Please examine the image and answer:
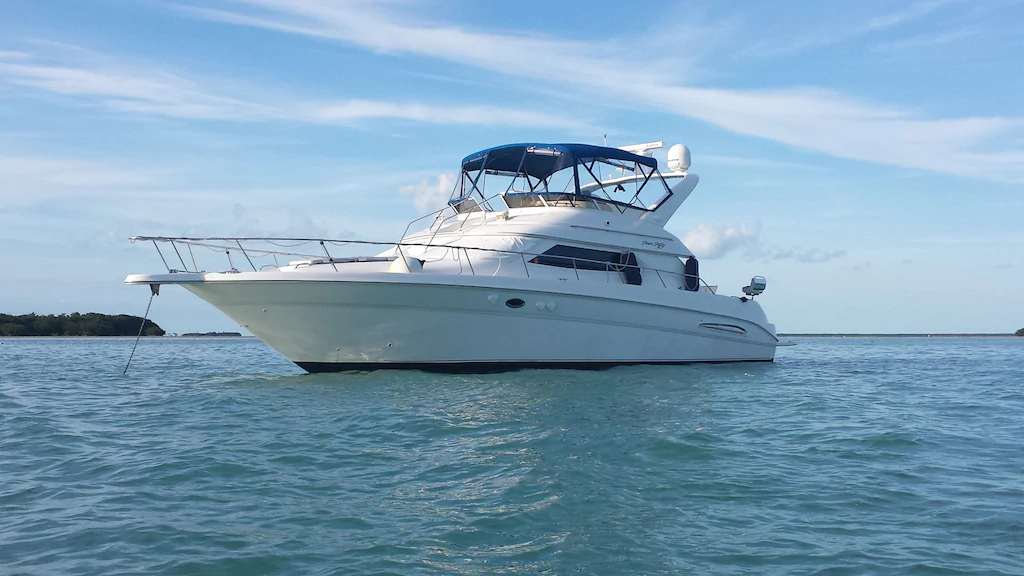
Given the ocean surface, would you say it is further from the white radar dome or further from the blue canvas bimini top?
the white radar dome

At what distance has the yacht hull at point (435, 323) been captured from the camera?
463 inches

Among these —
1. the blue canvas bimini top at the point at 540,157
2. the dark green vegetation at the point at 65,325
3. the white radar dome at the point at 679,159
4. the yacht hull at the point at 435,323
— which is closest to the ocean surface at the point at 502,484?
the yacht hull at the point at 435,323

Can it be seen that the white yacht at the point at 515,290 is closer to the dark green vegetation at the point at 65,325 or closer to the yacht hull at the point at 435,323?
the yacht hull at the point at 435,323

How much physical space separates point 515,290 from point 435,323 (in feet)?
5.16

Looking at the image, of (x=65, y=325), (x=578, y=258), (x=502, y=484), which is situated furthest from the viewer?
(x=65, y=325)

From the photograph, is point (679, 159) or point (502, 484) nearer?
point (502, 484)

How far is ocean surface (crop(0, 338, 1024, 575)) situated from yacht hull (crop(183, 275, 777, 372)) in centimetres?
169

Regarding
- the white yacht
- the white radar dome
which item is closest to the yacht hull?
the white yacht

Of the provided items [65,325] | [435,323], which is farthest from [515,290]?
[65,325]

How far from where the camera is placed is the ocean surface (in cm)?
412

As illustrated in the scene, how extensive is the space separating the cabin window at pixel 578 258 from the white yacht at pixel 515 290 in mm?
29

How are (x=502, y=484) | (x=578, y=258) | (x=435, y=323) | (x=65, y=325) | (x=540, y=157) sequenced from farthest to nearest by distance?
1. (x=65, y=325)
2. (x=540, y=157)
3. (x=578, y=258)
4. (x=435, y=323)
5. (x=502, y=484)

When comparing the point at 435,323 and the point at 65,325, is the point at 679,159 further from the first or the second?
the point at 65,325

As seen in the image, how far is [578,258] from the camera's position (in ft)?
48.6
